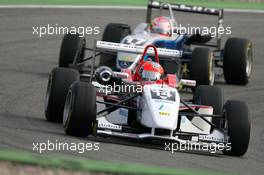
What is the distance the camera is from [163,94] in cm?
1420

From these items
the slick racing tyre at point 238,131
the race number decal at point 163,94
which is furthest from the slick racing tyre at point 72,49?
the slick racing tyre at point 238,131

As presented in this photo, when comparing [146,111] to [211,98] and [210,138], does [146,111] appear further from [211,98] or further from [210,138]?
[211,98]

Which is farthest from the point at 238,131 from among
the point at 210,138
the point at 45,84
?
the point at 45,84

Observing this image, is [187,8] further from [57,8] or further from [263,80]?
[57,8]

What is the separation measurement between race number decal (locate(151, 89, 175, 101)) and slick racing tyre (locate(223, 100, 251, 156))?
0.80 meters

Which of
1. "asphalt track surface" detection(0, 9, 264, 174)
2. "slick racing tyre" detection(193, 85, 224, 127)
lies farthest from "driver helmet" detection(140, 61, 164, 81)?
"asphalt track surface" detection(0, 9, 264, 174)

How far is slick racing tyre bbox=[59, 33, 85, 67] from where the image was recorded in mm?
20609

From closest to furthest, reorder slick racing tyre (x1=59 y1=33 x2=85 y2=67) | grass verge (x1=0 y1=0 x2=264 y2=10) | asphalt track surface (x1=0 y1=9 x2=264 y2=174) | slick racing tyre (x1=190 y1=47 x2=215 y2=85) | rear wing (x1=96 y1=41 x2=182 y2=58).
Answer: asphalt track surface (x1=0 y1=9 x2=264 y2=174) → rear wing (x1=96 y1=41 x2=182 y2=58) → slick racing tyre (x1=190 y1=47 x2=215 y2=85) → slick racing tyre (x1=59 y1=33 x2=85 y2=67) → grass verge (x1=0 y1=0 x2=264 y2=10)

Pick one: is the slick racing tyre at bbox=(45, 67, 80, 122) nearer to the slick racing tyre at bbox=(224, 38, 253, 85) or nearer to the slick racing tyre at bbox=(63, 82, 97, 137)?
the slick racing tyre at bbox=(63, 82, 97, 137)

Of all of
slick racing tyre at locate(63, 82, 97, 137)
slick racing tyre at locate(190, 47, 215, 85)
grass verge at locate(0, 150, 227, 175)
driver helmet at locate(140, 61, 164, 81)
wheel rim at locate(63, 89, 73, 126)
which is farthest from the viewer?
slick racing tyre at locate(190, 47, 215, 85)

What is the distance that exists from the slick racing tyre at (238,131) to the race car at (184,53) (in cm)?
539

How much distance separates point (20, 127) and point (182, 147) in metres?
2.19

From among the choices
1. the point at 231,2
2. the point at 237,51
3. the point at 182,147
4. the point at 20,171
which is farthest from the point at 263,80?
the point at 20,171

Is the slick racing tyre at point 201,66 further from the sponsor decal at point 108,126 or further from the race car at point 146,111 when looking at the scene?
the sponsor decal at point 108,126
